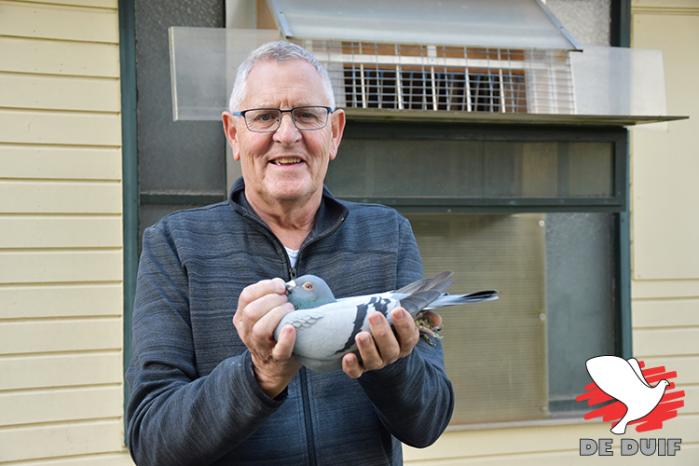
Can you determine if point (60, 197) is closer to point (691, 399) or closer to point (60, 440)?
point (60, 440)

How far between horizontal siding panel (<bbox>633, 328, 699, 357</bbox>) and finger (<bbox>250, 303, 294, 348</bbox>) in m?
3.75

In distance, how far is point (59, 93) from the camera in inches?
154

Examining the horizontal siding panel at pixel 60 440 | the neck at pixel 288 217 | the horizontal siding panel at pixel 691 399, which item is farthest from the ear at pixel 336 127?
the horizontal siding panel at pixel 691 399

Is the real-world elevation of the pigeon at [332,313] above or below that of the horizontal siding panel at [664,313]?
above

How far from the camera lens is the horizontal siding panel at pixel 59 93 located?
12.6ft

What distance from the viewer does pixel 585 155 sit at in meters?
4.34

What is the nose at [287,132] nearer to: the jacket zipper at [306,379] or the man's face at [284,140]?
the man's face at [284,140]

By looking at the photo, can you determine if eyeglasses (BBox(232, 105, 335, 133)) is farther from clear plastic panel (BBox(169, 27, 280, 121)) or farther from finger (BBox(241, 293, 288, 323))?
A: clear plastic panel (BBox(169, 27, 280, 121))

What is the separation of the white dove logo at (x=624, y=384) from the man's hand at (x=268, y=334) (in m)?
3.58

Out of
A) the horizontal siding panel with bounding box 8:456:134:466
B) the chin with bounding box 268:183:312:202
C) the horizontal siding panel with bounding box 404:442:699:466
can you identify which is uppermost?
the chin with bounding box 268:183:312:202

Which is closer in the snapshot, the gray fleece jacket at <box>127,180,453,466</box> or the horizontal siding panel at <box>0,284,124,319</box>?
the gray fleece jacket at <box>127,180,453,466</box>

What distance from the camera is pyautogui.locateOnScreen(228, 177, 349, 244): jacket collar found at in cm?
181

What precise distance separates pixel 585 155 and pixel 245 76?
2934mm

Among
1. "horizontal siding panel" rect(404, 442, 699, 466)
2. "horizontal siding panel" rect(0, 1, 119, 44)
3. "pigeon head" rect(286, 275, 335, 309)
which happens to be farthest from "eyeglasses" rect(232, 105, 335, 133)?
"horizontal siding panel" rect(404, 442, 699, 466)
